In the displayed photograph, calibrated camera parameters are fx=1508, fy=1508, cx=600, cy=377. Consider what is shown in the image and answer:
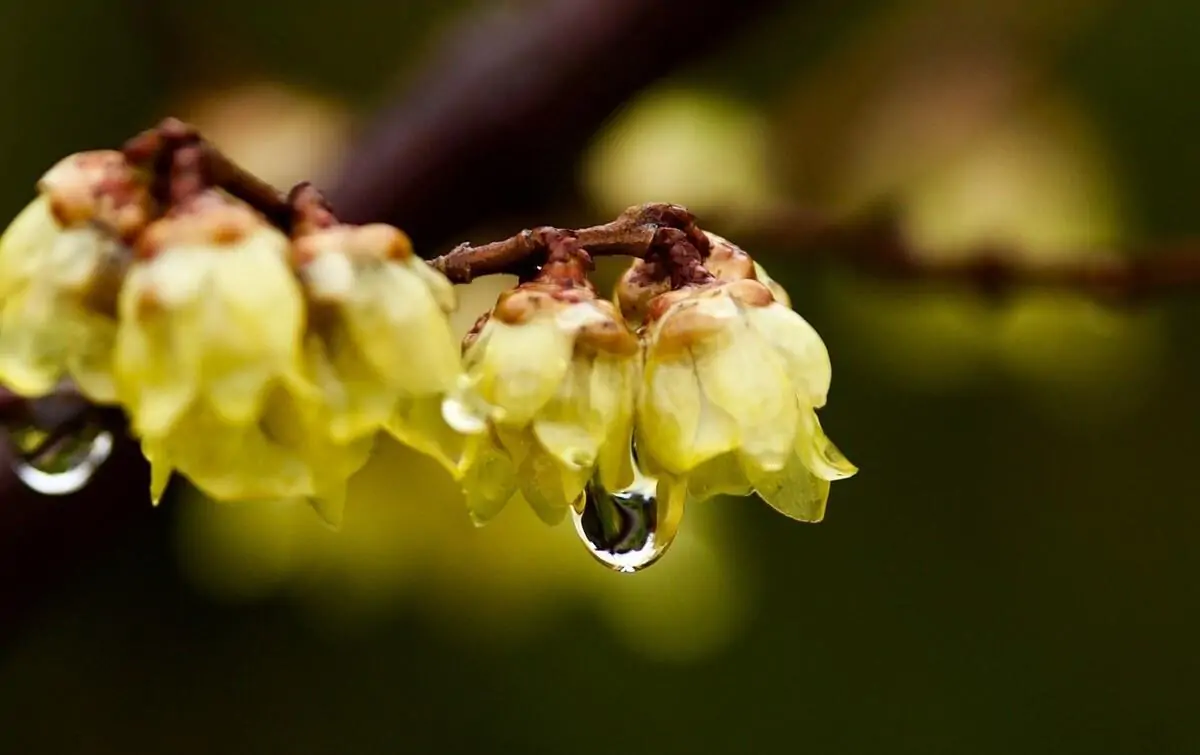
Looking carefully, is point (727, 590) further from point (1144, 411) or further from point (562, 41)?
point (1144, 411)

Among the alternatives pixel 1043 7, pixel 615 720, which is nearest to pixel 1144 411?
pixel 615 720

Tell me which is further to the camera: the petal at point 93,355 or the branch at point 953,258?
the branch at point 953,258

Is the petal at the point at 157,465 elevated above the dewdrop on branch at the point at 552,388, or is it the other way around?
the dewdrop on branch at the point at 552,388

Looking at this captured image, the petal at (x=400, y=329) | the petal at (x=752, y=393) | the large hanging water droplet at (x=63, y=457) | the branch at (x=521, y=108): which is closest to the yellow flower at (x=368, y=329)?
the petal at (x=400, y=329)

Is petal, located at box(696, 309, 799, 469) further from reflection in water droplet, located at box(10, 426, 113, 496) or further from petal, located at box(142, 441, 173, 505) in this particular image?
reflection in water droplet, located at box(10, 426, 113, 496)

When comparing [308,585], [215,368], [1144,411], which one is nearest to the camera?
[215,368]

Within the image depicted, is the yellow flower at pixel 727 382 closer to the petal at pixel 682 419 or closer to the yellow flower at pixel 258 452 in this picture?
the petal at pixel 682 419
